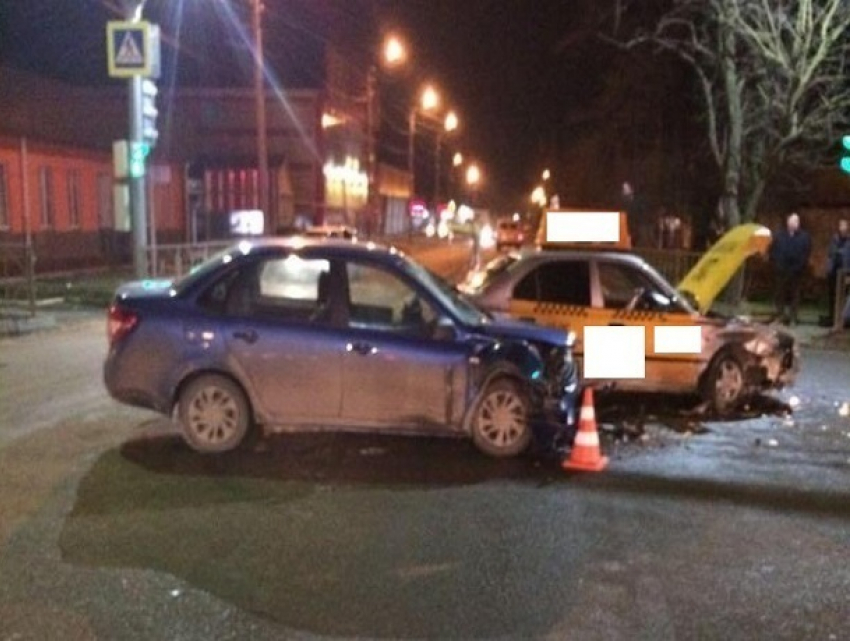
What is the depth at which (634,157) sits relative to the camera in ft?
145

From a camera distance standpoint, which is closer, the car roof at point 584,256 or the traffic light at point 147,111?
the car roof at point 584,256

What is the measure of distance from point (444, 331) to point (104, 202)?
32.8 meters

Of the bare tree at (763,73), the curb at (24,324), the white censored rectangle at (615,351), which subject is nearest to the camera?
the white censored rectangle at (615,351)

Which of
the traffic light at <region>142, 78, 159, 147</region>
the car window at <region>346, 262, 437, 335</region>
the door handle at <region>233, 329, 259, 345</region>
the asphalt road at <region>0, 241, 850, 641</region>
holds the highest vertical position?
the traffic light at <region>142, 78, 159, 147</region>

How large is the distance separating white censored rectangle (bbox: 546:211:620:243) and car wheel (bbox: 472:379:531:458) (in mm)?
4309

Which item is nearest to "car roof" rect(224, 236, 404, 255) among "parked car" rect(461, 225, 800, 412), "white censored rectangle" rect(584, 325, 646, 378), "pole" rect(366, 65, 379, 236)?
"parked car" rect(461, 225, 800, 412)

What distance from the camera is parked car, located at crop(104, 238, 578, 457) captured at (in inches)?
360

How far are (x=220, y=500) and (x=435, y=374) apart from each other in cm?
202

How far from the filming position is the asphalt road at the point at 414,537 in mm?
5832

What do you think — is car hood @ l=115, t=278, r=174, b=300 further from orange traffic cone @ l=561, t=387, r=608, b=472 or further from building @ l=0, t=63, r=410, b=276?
building @ l=0, t=63, r=410, b=276

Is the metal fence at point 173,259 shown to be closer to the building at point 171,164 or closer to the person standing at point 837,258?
the building at point 171,164

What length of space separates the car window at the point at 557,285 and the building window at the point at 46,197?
2619 cm

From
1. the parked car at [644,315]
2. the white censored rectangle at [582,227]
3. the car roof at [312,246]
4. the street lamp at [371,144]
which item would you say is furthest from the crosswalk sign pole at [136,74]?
the street lamp at [371,144]

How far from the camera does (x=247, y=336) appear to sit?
30.2 ft
